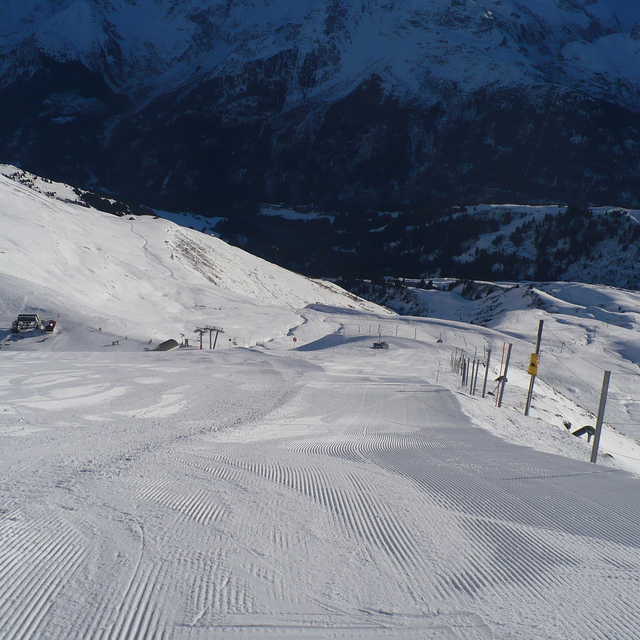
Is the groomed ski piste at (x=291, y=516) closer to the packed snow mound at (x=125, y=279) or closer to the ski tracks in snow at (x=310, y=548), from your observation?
the ski tracks in snow at (x=310, y=548)

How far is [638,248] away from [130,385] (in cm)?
12915

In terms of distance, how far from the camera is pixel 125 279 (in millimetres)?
46375

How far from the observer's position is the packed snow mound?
3462 centimetres

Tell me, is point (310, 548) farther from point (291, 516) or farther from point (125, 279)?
point (125, 279)

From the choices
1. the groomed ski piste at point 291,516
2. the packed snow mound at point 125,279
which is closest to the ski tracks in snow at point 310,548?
the groomed ski piste at point 291,516

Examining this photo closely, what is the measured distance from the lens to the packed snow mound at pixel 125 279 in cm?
3462

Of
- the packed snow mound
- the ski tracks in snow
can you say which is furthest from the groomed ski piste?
the packed snow mound

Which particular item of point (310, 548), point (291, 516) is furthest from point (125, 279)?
point (310, 548)

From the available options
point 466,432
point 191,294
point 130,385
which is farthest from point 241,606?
point 191,294

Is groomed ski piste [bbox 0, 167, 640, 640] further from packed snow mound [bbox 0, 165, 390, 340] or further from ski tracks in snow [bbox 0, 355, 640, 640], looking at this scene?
packed snow mound [bbox 0, 165, 390, 340]

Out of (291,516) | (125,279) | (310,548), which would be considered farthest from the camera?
(125,279)

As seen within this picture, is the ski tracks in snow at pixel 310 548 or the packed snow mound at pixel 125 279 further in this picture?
the packed snow mound at pixel 125 279

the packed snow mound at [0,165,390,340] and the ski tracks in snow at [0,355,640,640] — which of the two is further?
the packed snow mound at [0,165,390,340]

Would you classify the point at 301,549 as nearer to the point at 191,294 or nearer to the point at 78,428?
the point at 78,428
